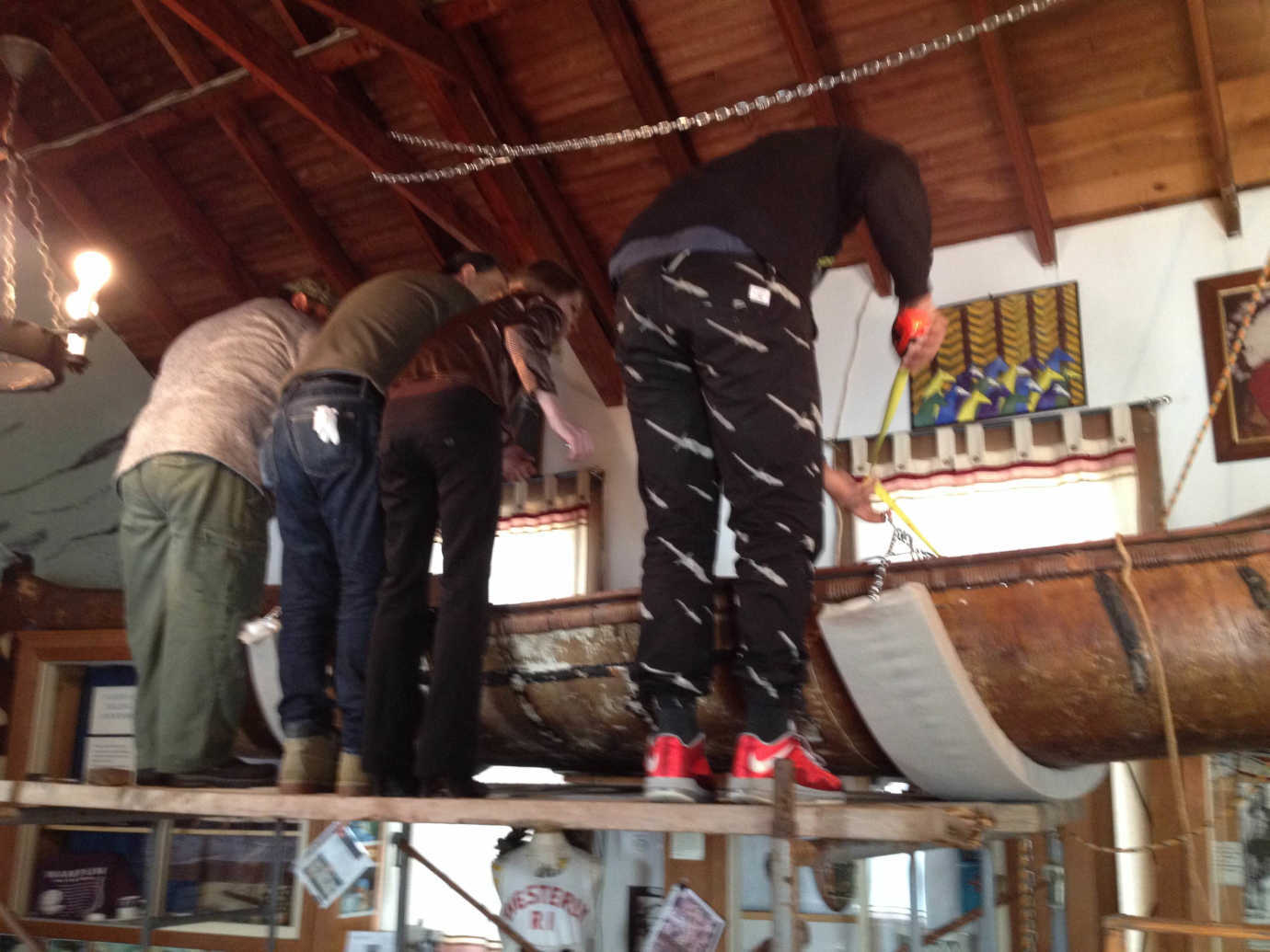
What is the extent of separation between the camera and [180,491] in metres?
2.20

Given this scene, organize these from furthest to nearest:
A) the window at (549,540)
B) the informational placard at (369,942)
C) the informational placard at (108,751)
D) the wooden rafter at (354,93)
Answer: the informational placard at (108,751) < the window at (549,540) < the informational placard at (369,942) < the wooden rafter at (354,93)

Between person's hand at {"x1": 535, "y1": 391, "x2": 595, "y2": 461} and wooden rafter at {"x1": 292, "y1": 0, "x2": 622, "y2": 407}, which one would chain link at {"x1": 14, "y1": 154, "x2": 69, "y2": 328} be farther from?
person's hand at {"x1": 535, "y1": 391, "x2": 595, "y2": 461}

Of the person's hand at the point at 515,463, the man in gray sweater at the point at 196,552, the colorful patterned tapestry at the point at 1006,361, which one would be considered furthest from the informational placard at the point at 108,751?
the colorful patterned tapestry at the point at 1006,361

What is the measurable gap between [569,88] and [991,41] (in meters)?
1.64

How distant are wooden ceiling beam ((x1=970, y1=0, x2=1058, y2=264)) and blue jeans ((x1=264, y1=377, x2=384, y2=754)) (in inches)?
99.1

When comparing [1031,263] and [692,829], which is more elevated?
[1031,263]

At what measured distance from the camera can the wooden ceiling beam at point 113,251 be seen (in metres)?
5.13

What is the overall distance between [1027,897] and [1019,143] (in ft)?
8.32

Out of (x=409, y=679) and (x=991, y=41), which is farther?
(x=991, y=41)

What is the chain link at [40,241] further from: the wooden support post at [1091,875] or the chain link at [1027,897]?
the wooden support post at [1091,875]

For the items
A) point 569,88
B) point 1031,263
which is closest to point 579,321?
point 569,88

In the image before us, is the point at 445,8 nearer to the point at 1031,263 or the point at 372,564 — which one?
the point at 1031,263

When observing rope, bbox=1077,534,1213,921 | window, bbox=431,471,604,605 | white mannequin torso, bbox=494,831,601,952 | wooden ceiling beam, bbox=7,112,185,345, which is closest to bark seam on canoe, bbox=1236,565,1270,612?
rope, bbox=1077,534,1213,921

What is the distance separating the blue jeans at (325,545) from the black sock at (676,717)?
0.64 m
